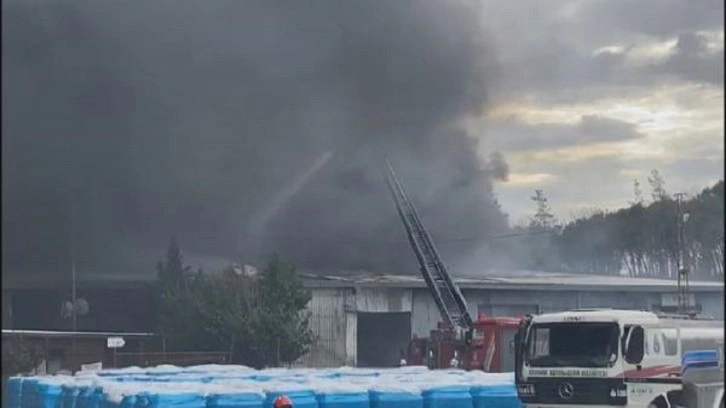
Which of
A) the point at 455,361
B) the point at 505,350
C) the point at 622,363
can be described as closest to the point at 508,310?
the point at 455,361

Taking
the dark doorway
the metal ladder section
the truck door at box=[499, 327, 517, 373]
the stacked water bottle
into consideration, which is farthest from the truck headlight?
the dark doorway

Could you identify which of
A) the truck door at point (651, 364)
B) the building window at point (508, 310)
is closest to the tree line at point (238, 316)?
the building window at point (508, 310)

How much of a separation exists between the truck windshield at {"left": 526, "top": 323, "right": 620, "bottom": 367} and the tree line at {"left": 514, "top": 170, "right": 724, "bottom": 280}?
1728 cm

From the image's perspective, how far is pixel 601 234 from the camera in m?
44.8

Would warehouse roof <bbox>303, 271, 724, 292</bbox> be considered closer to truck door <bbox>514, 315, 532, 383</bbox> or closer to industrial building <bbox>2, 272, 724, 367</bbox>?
industrial building <bbox>2, 272, 724, 367</bbox>

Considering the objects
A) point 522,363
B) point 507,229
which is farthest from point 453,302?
point 522,363

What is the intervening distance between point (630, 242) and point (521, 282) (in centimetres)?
571

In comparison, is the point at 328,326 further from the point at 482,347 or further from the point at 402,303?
the point at 482,347

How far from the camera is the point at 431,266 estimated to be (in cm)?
4084

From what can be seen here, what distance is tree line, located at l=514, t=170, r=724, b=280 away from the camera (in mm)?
37031

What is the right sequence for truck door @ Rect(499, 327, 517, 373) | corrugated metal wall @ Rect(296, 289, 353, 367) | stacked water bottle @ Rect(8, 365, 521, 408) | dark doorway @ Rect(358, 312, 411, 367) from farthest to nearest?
dark doorway @ Rect(358, 312, 411, 367) → corrugated metal wall @ Rect(296, 289, 353, 367) → truck door @ Rect(499, 327, 517, 373) → stacked water bottle @ Rect(8, 365, 521, 408)

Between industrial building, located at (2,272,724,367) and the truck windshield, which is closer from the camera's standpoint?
the truck windshield

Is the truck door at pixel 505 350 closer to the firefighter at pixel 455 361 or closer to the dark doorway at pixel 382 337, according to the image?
the firefighter at pixel 455 361

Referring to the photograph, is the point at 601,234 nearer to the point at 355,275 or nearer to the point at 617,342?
the point at 355,275
